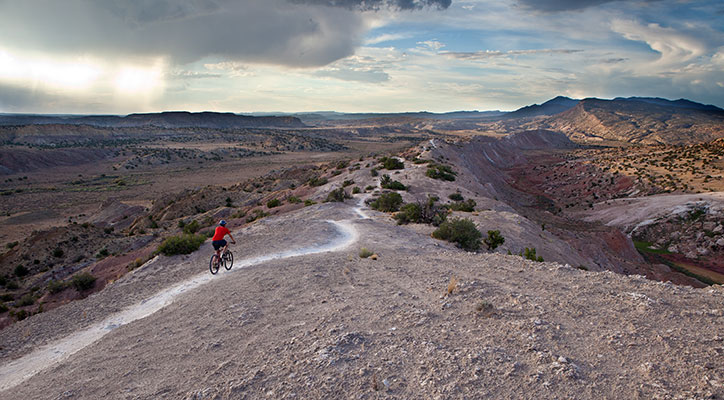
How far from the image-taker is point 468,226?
15.8 m

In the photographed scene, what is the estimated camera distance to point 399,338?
633cm

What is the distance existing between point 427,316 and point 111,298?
31.4 feet

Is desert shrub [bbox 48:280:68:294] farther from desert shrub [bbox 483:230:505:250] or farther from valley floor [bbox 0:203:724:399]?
desert shrub [bbox 483:230:505:250]

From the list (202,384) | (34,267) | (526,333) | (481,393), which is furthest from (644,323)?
(34,267)

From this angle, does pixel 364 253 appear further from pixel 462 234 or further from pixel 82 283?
pixel 82 283

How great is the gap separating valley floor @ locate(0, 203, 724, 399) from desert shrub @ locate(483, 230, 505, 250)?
5.10m

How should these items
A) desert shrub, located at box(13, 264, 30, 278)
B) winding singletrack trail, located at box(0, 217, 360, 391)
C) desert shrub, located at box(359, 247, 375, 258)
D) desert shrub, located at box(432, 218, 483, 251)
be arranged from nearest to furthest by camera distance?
winding singletrack trail, located at box(0, 217, 360, 391)
desert shrub, located at box(359, 247, 375, 258)
desert shrub, located at box(432, 218, 483, 251)
desert shrub, located at box(13, 264, 30, 278)

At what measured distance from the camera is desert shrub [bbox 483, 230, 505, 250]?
16.3 m

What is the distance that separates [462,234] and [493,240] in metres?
1.73

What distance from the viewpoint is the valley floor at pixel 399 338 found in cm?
505

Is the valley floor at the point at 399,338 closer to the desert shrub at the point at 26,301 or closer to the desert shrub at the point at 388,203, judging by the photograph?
the desert shrub at the point at 26,301

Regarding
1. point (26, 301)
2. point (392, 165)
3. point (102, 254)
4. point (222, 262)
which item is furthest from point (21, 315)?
point (392, 165)

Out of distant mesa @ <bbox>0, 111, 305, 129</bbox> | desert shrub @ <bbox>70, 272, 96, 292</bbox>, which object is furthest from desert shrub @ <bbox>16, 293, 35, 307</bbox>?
distant mesa @ <bbox>0, 111, 305, 129</bbox>

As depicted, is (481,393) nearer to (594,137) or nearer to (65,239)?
(65,239)
